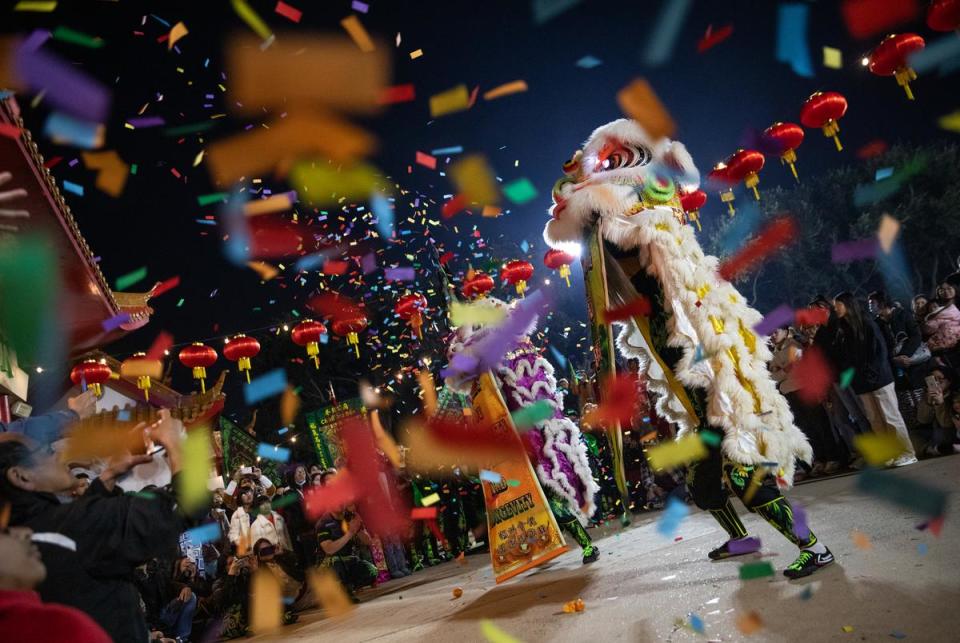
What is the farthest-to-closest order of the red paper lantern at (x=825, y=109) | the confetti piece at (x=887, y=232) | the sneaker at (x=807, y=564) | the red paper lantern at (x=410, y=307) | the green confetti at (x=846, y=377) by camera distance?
the confetti piece at (x=887, y=232), the red paper lantern at (x=410, y=307), the red paper lantern at (x=825, y=109), the green confetti at (x=846, y=377), the sneaker at (x=807, y=564)

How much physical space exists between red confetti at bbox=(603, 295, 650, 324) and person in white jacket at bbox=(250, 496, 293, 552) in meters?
4.58

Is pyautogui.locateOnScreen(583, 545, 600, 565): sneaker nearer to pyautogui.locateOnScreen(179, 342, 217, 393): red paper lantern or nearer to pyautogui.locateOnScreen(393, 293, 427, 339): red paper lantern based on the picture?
pyautogui.locateOnScreen(393, 293, 427, 339): red paper lantern

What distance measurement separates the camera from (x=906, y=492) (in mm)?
3611

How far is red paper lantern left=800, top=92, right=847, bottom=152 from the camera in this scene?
6727 mm

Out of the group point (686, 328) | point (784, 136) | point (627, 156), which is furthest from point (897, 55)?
point (686, 328)

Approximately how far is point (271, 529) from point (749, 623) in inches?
217

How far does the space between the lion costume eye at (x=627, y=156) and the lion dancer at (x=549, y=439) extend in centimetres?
180

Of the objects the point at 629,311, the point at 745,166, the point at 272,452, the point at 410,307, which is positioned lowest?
the point at 629,311

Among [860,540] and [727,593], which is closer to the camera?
[727,593]

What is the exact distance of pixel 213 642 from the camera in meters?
5.70

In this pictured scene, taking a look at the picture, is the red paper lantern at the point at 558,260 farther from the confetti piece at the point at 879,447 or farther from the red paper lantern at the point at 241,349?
the confetti piece at the point at 879,447

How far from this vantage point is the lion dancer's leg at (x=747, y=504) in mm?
2465

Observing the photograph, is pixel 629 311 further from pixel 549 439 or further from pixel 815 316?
pixel 815 316

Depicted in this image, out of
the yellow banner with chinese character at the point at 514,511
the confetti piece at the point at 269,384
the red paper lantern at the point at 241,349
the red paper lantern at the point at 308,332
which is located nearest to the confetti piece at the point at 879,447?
the yellow banner with chinese character at the point at 514,511
